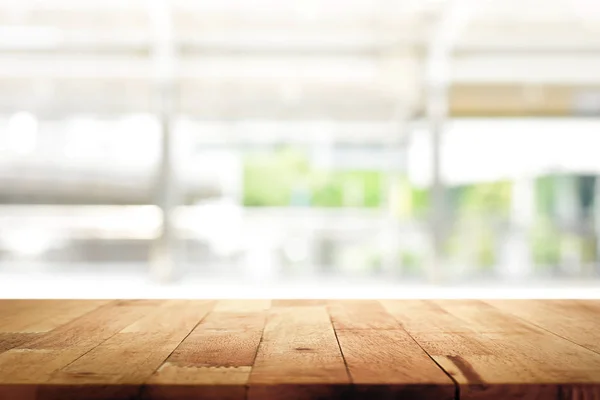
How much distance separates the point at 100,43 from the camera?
15.9 feet

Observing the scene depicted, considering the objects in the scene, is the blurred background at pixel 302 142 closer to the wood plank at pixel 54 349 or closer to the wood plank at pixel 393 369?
the wood plank at pixel 54 349

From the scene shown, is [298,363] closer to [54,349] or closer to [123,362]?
[123,362]

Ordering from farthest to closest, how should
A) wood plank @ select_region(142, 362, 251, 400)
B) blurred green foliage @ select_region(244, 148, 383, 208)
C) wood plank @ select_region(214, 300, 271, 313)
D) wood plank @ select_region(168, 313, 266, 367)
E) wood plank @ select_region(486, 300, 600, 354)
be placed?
blurred green foliage @ select_region(244, 148, 383, 208) → wood plank @ select_region(214, 300, 271, 313) → wood plank @ select_region(486, 300, 600, 354) → wood plank @ select_region(168, 313, 266, 367) → wood plank @ select_region(142, 362, 251, 400)

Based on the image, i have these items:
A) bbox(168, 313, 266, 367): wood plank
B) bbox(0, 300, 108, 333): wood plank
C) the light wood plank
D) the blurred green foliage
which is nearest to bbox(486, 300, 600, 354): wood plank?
the light wood plank

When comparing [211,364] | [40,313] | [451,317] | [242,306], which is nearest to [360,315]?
[451,317]

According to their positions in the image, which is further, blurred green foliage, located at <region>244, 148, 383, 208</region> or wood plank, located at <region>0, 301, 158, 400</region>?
blurred green foliage, located at <region>244, 148, 383, 208</region>

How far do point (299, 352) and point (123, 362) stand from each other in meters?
0.21

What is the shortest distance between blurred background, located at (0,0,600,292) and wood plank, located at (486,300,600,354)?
3.31 m

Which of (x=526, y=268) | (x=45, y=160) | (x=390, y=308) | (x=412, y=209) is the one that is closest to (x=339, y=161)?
(x=412, y=209)

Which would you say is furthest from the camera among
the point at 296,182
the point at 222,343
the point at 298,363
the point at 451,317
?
the point at 296,182

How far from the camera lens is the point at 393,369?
72 cm

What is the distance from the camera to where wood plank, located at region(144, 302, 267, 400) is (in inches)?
25.6

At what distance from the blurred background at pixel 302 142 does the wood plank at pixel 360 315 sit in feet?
→ 11.2

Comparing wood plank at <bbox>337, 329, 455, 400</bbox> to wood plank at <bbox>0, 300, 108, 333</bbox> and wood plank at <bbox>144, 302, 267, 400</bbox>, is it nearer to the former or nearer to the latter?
wood plank at <bbox>144, 302, 267, 400</bbox>
